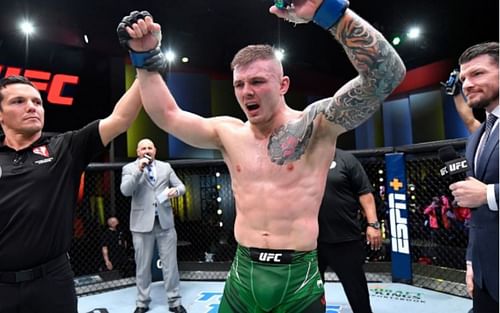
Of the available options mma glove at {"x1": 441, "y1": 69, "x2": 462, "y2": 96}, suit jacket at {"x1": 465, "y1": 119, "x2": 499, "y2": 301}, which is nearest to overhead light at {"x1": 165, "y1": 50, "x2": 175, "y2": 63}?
mma glove at {"x1": 441, "y1": 69, "x2": 462, "y2": 96}

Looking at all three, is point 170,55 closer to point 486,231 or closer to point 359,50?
point 486,231

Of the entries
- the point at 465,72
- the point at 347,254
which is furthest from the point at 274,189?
the point at 347,254

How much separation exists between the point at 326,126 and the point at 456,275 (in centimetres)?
295

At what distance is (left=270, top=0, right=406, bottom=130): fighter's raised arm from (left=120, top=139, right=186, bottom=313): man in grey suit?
2.43 m

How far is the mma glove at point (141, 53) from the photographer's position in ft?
4.17

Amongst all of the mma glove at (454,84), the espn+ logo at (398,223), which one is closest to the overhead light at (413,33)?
the espn+ logo at (398,223)

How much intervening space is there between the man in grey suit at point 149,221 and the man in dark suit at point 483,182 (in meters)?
2.28

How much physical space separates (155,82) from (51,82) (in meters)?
5.20

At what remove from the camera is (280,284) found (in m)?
1.30

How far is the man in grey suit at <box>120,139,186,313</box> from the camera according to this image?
3.28 m

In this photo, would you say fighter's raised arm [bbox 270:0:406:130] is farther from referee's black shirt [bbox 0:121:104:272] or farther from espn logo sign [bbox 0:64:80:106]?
espn logo sign [bbox 0:64:80:106]

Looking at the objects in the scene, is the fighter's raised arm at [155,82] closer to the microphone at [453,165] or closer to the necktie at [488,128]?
the microphone at [453,165]

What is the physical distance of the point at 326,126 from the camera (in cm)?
130

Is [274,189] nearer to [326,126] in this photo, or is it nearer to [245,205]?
[245,205]
